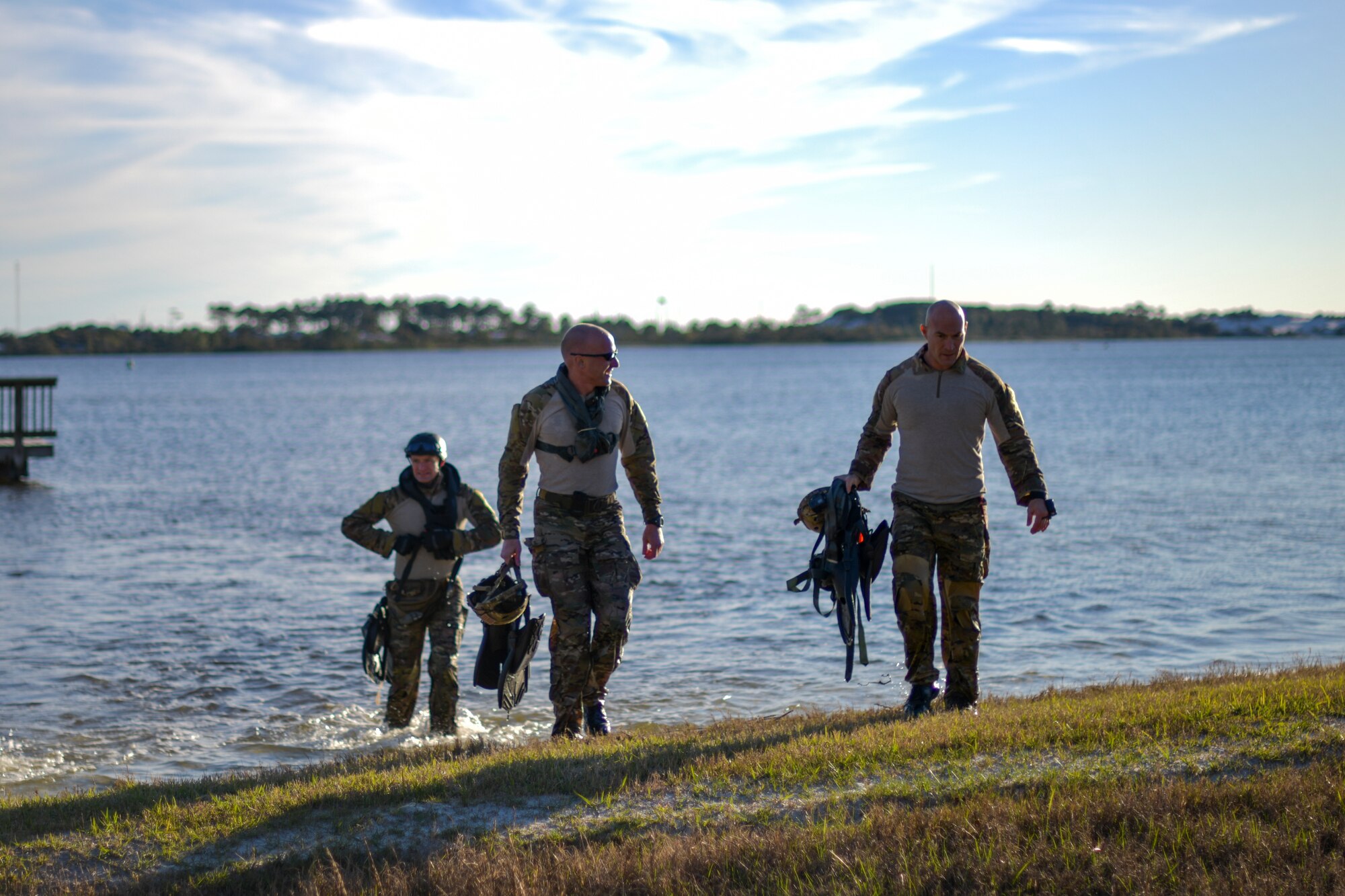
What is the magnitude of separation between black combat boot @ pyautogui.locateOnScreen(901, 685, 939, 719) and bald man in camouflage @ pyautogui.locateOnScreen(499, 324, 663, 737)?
5.67 ft

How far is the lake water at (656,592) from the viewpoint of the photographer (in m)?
10.5

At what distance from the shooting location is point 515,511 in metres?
6.88

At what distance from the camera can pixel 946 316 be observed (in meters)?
6.81

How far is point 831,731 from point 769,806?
1.53 metres

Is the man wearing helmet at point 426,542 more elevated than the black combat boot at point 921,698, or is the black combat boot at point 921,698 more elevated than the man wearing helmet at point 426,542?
the man wearing helmet at point 426,542

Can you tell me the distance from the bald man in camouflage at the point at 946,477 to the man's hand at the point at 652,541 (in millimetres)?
1147

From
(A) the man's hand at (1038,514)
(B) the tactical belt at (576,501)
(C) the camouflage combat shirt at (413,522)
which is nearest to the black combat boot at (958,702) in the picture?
(A) the man's hand at (1038,514)

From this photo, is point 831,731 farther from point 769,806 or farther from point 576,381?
point 576,381

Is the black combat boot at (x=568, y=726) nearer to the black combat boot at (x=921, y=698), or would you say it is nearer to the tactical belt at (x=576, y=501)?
the tactical belt at (x=576, y=501)

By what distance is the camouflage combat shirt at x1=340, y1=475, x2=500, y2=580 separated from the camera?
852cm

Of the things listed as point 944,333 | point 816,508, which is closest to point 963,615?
point 816,508

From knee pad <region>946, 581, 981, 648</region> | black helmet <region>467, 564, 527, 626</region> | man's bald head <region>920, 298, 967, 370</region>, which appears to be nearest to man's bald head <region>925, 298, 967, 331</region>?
man's bald head <region>920, 298, 967, 370</region>

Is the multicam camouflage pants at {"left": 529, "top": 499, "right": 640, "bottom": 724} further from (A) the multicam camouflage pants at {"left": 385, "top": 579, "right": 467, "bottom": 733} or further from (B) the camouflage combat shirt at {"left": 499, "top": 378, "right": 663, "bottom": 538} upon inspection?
(A) the multicam camouflage pants at {"left": 385, "top": 579, "right": 467, "bottom": 733}

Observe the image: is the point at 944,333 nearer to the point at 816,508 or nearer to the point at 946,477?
the point at 946,477
